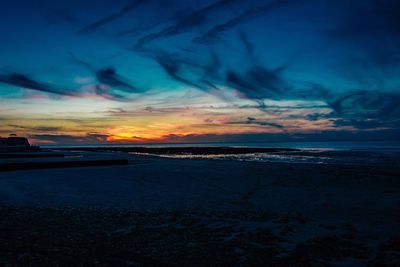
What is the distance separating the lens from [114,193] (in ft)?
55.4

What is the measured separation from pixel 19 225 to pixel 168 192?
830 cm

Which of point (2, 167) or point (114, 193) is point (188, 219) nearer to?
point (114, 193)

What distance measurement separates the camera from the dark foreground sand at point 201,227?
7.20 meters

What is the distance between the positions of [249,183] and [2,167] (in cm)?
2139

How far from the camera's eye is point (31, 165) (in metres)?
31.5

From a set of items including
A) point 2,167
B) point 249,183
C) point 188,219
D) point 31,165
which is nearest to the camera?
point 188,219

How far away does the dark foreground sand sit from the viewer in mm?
7203

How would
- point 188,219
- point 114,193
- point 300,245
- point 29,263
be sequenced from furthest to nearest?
1. point 114,193
2. point 188,219
3. point 300,245
4. point 29,263

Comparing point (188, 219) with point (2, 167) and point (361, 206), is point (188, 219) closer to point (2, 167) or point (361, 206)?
point (361, 206)

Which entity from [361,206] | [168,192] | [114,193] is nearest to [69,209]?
[114,193]

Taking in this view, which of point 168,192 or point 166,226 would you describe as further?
point 168,192

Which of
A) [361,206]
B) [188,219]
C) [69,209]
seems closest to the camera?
[188,219]

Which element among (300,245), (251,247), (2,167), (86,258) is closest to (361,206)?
(300,245)

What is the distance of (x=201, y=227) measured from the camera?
32.1ft
